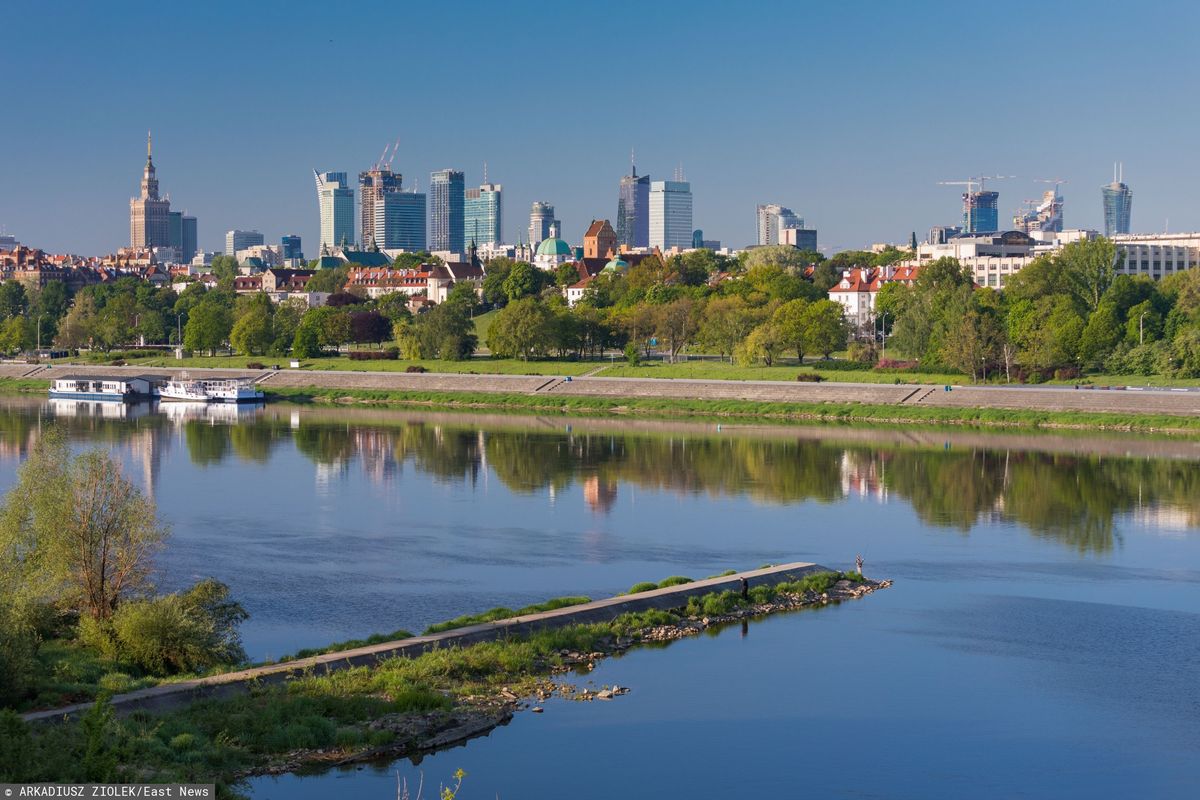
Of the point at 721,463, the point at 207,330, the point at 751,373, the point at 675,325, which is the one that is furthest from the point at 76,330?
the point at 721,463

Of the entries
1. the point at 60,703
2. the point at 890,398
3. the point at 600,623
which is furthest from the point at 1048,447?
the point at 60,703

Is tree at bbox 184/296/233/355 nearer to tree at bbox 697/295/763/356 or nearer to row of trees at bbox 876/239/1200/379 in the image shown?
tree at bbox 697/295/763/356

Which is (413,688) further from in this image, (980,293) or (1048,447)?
(980,293)

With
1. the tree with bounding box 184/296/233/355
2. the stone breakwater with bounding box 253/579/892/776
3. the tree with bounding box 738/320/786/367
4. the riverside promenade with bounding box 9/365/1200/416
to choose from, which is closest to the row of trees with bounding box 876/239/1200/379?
the riverside promenade with bounding box 9/365/1200/416

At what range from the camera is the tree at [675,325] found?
290ft

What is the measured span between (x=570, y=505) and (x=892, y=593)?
42.4 feet

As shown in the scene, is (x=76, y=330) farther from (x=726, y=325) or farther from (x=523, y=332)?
(x=726, y=325)

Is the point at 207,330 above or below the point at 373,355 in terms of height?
above

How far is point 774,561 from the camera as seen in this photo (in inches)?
1265

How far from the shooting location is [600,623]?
25250mm

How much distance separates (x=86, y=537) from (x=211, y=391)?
57955mm

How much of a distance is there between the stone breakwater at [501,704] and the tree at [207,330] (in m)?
82.2

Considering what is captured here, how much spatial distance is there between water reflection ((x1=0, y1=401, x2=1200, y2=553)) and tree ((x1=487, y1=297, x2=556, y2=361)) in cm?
1910

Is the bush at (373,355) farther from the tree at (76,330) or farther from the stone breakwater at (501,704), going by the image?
the stone breakwater at (501,704)
